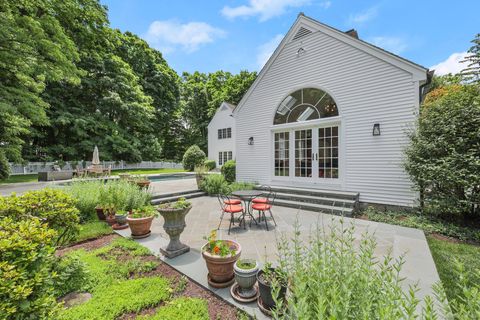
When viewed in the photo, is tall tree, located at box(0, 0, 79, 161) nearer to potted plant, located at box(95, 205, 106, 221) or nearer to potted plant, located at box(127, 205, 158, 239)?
potted plant, located at box(95, 205, 106, 221)

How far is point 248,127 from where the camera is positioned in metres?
10.2

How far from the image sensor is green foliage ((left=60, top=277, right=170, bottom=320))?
245 cm

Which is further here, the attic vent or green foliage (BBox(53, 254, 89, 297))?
the attic vent

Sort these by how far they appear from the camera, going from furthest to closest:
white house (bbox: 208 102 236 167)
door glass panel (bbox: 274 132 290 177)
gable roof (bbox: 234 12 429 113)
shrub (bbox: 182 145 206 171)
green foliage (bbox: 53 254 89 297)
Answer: white house (bbox: 208 102 236 167) < shrub (bbox: 182 145 206 171) < door glass panel (bbox: 274 132 290 177) < gable roof (bbox: 234 12 429 113) < green foliage (bbox: 53 254 89 297)

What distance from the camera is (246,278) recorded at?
2648 millimetres

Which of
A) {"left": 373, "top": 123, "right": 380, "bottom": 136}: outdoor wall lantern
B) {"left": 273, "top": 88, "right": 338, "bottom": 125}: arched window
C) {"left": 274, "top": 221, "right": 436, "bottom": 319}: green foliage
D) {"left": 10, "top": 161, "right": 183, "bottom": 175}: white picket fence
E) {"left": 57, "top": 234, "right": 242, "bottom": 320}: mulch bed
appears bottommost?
{"left": 57, "top": 234, "right": 242, "bottom": 320}: mulch bed

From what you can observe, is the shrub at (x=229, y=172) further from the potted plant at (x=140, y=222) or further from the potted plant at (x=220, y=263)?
the potted plant at (x=220, y=263)

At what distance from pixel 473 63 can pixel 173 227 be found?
15.8m

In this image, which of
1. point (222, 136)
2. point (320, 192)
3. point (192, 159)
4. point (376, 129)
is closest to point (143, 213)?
point (320, 192)

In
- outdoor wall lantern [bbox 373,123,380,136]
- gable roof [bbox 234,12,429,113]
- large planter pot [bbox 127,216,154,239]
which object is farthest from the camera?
outdoor wall lantern [bbox 373,123,380,136]

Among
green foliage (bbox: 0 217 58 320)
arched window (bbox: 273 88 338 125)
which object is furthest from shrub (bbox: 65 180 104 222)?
arched window (bbox: 273 88 338 125)

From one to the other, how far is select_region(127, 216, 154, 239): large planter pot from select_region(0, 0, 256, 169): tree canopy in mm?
9460

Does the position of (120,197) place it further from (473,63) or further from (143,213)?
(473,63)

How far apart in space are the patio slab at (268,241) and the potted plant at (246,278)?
0.13 m
